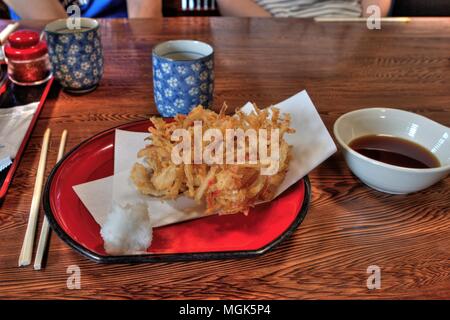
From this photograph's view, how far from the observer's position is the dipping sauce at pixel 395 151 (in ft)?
2.98

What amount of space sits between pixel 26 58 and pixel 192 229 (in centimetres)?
87

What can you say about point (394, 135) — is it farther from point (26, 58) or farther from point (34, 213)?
point (26, 58)

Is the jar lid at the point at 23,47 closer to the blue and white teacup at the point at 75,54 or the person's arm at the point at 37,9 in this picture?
the blue and white teacup at the point at 75,54

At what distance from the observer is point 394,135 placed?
1.00 metres

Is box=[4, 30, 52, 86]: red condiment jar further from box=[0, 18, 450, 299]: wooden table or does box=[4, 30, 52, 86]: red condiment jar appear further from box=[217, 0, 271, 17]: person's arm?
box=[217, 0, 271, 17]: person's arm

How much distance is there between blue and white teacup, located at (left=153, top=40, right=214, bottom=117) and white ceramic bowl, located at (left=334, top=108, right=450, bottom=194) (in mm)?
368

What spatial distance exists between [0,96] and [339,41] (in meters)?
1.30

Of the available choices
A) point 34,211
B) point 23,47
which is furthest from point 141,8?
point 34,211

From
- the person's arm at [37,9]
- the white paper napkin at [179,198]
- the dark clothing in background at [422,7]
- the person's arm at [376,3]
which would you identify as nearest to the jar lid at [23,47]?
the white paper napkin at [179,198]
